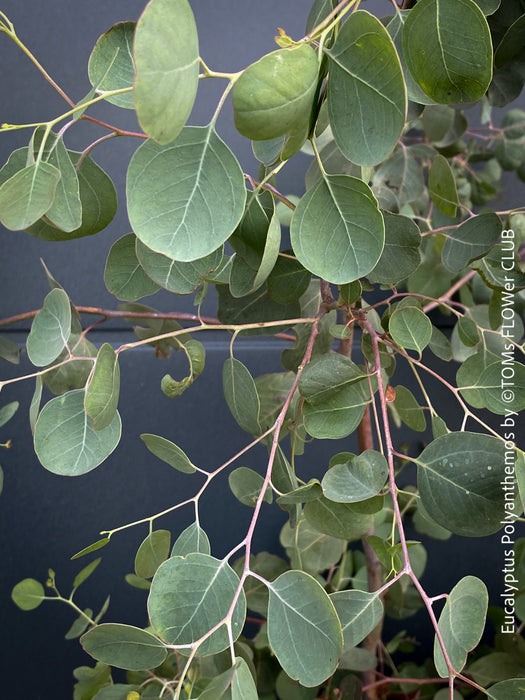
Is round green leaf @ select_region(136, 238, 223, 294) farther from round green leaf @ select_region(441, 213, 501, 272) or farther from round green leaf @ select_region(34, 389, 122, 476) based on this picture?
round green leaf @ select_region(441, 213, 501, 272)

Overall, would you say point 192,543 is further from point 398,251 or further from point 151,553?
point 398,251

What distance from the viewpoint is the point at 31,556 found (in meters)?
1.09

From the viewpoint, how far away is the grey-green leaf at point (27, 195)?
37 cm

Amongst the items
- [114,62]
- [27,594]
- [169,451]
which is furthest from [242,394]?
[27,594]

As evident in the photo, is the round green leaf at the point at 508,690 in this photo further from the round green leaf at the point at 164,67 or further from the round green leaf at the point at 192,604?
the round green leaf at the point at 164,67

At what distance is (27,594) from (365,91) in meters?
0.76

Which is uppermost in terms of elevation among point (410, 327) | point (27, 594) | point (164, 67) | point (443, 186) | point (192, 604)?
point (164, 67)

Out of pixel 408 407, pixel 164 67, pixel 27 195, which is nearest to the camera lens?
pixel 164 67

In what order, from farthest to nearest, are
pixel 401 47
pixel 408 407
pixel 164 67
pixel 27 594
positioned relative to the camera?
pixel 27 594
pixel 408 407
pixel 401 47
pixel 164 67

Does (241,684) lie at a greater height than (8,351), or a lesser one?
lesser

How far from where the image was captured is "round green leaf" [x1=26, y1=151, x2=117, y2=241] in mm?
480

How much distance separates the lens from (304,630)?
385mm

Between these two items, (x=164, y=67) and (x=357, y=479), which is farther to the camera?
(x=357, y=479)

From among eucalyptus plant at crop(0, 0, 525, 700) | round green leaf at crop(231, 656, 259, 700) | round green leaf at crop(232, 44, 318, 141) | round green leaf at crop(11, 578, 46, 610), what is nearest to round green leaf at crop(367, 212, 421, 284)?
eucalyptus plant at crop(0, 0, 525, 700)
